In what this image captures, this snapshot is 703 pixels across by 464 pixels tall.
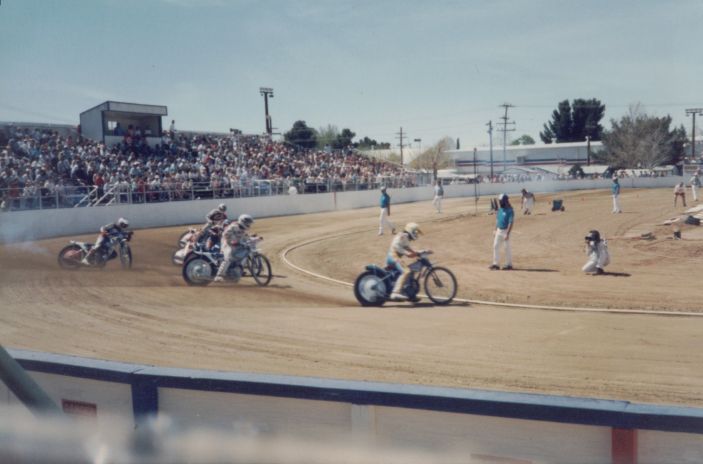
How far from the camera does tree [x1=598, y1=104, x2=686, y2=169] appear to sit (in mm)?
44875

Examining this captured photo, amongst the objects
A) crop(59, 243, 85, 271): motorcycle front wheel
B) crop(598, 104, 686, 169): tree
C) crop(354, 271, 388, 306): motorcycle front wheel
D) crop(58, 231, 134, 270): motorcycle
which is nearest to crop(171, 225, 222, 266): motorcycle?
crop(58, 231, 134, 270): motorcycle

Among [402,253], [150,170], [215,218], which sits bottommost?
[402,253]

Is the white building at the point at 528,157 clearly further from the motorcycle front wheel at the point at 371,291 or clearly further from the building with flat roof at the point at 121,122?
the motorcycle front wheel at the point at 371,291

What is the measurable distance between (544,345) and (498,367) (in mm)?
1442

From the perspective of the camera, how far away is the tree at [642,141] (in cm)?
4488

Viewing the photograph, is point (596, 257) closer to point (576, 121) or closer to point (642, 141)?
point (642, 141)

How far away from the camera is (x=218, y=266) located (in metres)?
14.1

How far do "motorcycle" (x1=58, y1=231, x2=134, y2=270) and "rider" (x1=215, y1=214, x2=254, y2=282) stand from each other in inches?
116

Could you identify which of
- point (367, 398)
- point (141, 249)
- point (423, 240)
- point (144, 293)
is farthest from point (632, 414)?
point (423, 240)

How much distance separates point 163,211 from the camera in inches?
1064

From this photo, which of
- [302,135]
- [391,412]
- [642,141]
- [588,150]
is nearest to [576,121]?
[642,141]

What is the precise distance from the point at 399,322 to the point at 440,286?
6.07 ft

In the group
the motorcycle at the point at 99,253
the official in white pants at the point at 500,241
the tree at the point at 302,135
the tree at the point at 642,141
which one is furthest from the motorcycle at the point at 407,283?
the tree at the point at 302,135

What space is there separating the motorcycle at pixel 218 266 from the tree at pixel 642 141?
1411 inches
